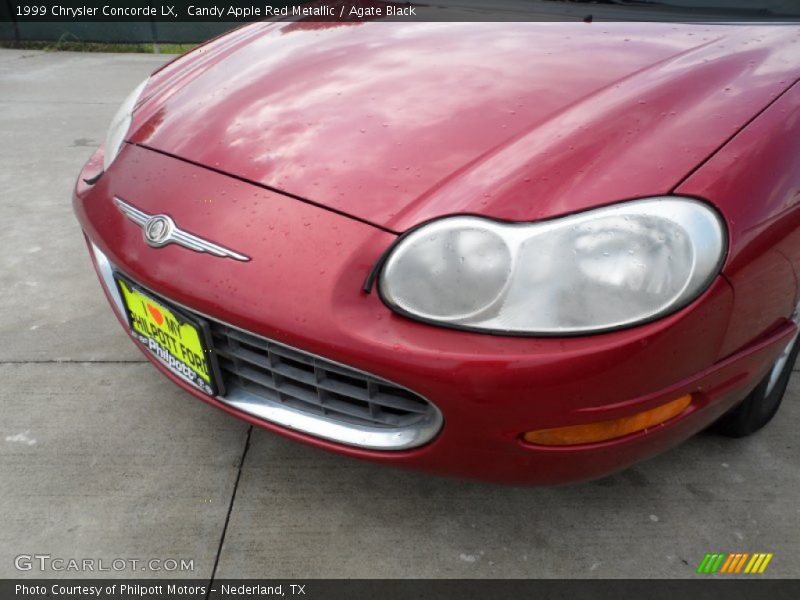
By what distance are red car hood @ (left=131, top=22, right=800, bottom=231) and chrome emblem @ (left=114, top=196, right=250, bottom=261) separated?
0.18m

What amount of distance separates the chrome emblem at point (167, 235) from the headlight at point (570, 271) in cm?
37

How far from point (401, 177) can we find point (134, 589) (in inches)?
42.3

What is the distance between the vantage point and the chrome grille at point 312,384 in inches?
51.8

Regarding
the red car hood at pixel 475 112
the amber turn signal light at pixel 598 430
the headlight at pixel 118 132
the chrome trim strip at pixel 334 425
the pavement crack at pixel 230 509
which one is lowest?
the pavement crack at pixel 230 509

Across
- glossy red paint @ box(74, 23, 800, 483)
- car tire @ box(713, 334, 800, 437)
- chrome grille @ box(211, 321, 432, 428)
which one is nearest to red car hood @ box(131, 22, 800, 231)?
glossy red paint @ box(74, 23, 800, 483)

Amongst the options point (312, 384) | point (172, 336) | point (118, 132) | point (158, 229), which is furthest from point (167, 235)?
point (118, 132)

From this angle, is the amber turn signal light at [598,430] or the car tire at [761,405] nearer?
the amber turn signal light at [598,430]

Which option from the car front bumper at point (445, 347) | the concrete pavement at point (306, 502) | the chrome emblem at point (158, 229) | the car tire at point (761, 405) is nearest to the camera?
the car front bumper at point (445, 347)

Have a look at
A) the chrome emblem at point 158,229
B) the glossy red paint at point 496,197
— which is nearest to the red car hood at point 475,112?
the glossy red paint at point 496,197

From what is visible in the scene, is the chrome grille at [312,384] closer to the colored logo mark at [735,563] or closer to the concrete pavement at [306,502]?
the concrete pavement at [306,502]

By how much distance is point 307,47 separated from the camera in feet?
6.41

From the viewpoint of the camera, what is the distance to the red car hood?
50.3 inches

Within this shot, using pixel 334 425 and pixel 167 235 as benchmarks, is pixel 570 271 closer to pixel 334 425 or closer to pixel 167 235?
pixel 334 425

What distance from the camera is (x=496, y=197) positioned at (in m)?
1.25
